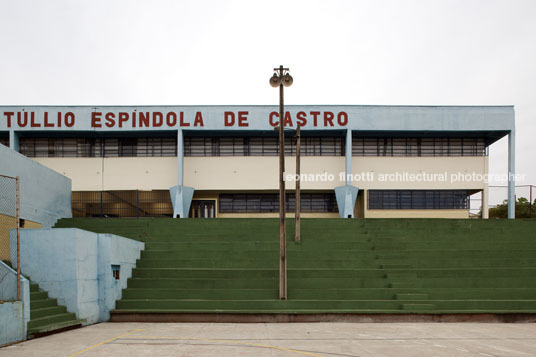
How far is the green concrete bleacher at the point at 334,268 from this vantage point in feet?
41.2

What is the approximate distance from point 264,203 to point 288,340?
18.7 metres

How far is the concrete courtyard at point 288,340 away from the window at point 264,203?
16.4 meters

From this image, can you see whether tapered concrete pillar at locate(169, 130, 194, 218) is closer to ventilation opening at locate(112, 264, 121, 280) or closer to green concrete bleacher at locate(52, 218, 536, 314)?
green concrete bleacher at locate(52, 218, 536, 314)

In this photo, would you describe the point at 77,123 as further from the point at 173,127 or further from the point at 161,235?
the point at 161,235

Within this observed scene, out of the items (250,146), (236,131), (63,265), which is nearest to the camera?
(63,265)

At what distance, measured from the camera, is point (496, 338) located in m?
9.62

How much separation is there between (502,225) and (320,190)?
10.7 meters

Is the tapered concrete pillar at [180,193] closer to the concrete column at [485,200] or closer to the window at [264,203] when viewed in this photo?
the window at [264,203]

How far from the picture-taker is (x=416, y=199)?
27406 mm

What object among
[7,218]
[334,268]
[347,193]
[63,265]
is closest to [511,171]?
[347,193]

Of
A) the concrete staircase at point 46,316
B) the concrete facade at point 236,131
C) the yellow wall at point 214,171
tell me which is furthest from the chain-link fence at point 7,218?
the yellow wall at point 214,171

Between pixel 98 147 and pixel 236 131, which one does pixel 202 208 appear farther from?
pixel 98 147

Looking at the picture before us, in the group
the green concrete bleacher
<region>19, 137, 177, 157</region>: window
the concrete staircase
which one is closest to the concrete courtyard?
the concrete staircase

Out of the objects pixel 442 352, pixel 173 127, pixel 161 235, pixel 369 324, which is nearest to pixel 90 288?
pixel 161 235
